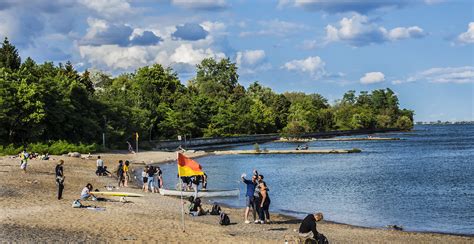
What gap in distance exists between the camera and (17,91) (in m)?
67.6

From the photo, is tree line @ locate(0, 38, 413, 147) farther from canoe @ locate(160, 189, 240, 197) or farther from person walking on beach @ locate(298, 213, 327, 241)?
person walking on beach @ locate(298, 213, 327, 241)

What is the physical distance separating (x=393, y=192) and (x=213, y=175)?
20.2 metres

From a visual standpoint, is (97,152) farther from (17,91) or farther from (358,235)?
(358,235)

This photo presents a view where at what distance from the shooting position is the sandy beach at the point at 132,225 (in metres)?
19.6

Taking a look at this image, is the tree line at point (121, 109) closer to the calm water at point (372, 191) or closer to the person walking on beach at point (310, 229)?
the calm water at point (372, 191)

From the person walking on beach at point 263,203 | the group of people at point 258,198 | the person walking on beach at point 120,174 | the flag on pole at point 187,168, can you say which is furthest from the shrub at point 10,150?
the flag on pole at point 187,168

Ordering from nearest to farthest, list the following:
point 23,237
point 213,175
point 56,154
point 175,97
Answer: point 23,237 < point 213,175 < point 56,154 < point 175,97

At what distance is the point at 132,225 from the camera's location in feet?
72.8

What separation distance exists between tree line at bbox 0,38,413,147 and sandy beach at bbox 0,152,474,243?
120 feet

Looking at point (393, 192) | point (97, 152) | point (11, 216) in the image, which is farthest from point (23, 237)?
point (97, 152)

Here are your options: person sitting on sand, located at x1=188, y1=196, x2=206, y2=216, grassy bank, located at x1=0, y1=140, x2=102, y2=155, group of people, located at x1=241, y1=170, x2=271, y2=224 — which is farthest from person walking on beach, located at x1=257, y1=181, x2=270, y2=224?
grassy bank, located at x1=0, y1=140, x2=102, y2=155

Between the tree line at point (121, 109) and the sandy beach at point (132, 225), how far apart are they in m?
36.6

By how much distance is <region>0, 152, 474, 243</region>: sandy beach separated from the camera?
19.6 m

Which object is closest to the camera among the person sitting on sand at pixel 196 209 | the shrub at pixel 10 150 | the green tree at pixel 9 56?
the person sitting on sand at pixel 196 209
